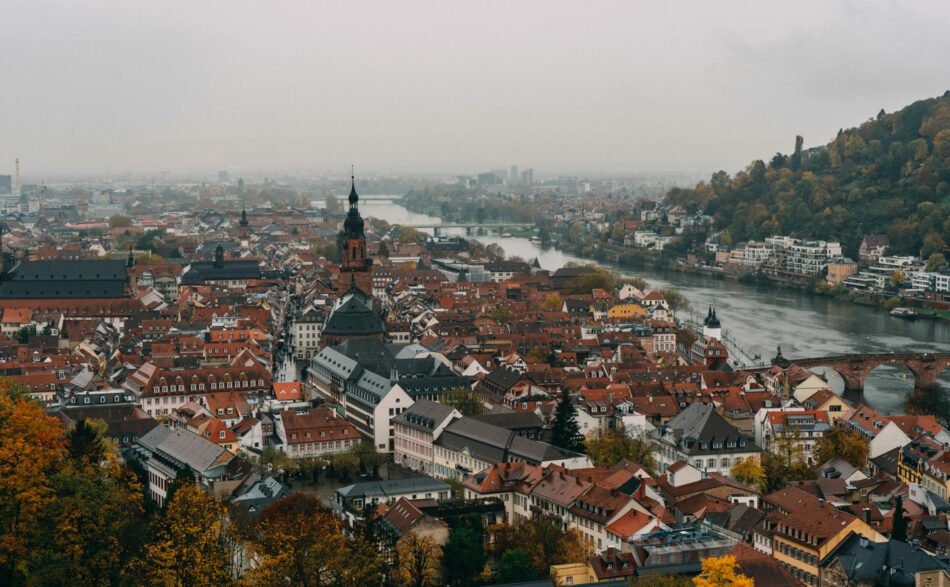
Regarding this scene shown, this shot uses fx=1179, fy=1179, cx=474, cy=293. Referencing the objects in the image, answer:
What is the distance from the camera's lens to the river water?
144ft

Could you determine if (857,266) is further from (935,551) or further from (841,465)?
(935,551)

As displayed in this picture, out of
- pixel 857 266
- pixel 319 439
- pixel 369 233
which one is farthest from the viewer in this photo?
pixel 369 233

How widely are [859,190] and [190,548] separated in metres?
84.7

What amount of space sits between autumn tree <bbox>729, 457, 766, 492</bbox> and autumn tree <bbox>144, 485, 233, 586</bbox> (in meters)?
13.2

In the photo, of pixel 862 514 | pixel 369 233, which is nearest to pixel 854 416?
pixel 862 514

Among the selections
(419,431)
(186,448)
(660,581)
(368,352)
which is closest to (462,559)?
(660,581)

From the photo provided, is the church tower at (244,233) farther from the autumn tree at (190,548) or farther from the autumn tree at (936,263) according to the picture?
the autumn tree at (190,548)

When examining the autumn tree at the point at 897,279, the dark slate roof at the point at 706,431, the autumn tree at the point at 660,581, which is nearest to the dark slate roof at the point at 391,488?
the dark slate roof at the point at 706,431

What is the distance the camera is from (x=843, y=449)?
97.3 ft

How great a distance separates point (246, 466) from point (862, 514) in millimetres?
13230

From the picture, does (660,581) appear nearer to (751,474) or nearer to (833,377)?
(751,474)

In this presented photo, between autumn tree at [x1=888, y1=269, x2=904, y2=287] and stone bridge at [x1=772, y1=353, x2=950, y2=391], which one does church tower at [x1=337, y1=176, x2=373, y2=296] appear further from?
autumn tree at [x1=888, y1=269, x2=904, y2=287]

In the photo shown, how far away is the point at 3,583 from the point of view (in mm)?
17734

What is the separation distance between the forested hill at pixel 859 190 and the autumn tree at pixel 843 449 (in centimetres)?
5134
